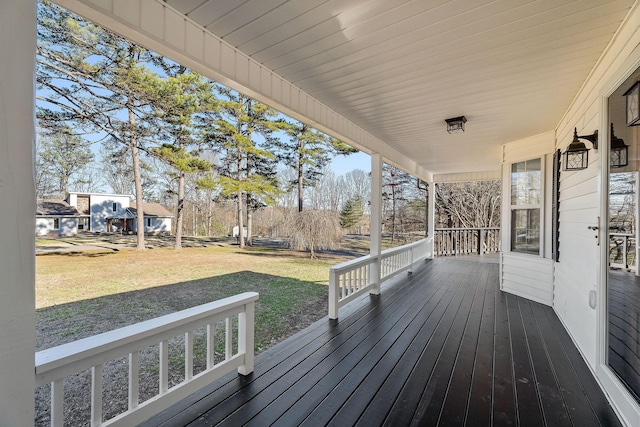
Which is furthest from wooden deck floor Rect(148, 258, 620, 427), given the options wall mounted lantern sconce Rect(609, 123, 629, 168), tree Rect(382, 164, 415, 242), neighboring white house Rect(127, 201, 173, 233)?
neighboring white house Rect(127, 201, 173, 233)

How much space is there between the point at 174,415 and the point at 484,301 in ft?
13.7

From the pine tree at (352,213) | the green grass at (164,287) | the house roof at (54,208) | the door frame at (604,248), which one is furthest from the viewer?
the pine tree at (352,213)

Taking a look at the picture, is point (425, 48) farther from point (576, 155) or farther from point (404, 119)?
point (576, 155)

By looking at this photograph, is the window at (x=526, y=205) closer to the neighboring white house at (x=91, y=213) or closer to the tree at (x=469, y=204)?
the tree at (x=469, y=204)

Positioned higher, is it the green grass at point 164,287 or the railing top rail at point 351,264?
the railing top rail at point 351,264

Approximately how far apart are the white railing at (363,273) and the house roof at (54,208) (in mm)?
11813

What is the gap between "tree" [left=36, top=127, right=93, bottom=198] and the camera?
8570 millimetres

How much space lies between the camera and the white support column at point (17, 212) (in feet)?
2.94

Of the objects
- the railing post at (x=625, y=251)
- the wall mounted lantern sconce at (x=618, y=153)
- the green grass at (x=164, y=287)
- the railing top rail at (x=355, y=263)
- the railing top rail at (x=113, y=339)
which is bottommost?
the green grass at (x=164, y=287)

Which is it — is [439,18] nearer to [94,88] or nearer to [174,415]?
[174,415]

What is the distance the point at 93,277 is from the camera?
7.73 meters

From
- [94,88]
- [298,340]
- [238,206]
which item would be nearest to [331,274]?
Answer: [298,340]

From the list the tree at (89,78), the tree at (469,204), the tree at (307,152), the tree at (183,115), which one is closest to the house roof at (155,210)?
the tree at (183,115)

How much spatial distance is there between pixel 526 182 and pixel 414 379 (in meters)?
3.94
